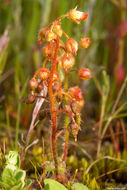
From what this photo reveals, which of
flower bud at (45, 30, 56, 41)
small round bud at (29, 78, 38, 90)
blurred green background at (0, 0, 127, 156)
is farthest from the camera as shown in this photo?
blurred green background at (0, 0, 127, 156)

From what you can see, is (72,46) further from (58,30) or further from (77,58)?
(77,58)

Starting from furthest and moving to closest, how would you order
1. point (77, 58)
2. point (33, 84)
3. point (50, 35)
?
1. point (77, 58)
2. point (33, 84)
3. point (50, 35)

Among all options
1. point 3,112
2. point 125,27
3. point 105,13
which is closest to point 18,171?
point 3,112

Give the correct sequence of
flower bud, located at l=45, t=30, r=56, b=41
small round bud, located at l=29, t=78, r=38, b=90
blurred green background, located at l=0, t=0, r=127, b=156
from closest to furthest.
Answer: flower bud, located at l=45, t=30, r=56, b=41
small round bud, located at l=29, t=78, r=38, b=90
blurred green background, located at l=0, t=0, r=127, b=156

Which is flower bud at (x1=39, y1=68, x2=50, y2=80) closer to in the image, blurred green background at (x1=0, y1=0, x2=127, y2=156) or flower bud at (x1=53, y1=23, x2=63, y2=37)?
flower bud at (x1=53, y1=23, x2=63, y2=37)

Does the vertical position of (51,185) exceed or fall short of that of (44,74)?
it falls short

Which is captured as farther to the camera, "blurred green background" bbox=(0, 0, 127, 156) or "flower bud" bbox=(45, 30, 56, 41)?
"blurred green background" bbox=(0, 0, 127, 156)

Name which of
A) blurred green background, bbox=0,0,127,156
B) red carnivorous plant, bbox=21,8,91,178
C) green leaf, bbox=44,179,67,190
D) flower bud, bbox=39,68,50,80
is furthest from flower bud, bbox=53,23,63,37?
blurred green background, bbox=0,0,127,156

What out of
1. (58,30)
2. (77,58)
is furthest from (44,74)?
(77,58)

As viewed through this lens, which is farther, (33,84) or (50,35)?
(33,84)

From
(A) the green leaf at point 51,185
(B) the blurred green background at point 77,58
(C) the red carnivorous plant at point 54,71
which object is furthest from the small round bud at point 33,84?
(B) the blurred green background at point 77,58

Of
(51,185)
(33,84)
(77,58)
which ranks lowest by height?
(51,185)
